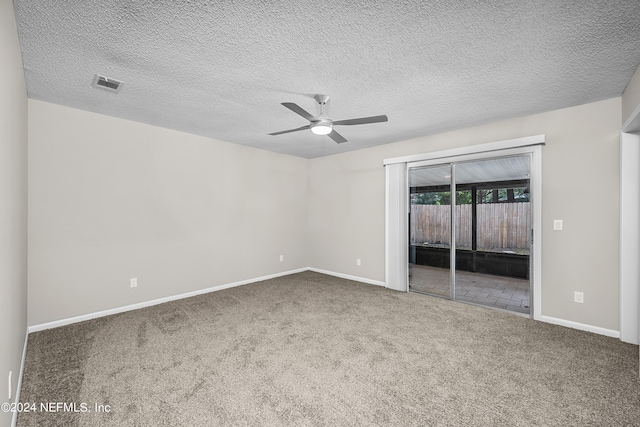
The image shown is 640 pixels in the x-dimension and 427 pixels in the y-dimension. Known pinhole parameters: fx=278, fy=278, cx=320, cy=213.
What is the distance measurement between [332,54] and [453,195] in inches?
113

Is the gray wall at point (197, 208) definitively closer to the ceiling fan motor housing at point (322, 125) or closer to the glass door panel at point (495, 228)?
the glass door panel at point (495, 228)

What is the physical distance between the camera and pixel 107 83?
8.26 ft

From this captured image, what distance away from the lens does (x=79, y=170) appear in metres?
3.16

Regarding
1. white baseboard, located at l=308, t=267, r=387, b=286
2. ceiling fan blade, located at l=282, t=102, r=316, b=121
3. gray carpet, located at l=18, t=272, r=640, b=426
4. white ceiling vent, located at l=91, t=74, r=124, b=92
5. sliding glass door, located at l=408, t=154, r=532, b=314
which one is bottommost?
gray carpet, located at l=18, t=272, r=640, b=426

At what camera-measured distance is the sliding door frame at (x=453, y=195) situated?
327 centimetres

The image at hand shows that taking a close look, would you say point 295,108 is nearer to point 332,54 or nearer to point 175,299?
point 332,54

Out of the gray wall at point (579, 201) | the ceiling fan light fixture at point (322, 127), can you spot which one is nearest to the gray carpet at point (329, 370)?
the gray wall at point (579, 201)

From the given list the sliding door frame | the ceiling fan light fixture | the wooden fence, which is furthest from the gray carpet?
the ceiling fan light fixture

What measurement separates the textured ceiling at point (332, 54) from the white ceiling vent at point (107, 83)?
0.05m

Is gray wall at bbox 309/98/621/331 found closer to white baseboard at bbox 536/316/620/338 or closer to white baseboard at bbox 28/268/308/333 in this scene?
white baseboard at bbox 536/316/620/338

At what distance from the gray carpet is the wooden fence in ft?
3.66

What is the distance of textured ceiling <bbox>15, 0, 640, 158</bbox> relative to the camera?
163 cm

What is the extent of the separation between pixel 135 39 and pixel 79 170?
6.85 feet

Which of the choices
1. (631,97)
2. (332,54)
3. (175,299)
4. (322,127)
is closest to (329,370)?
(322,127)
